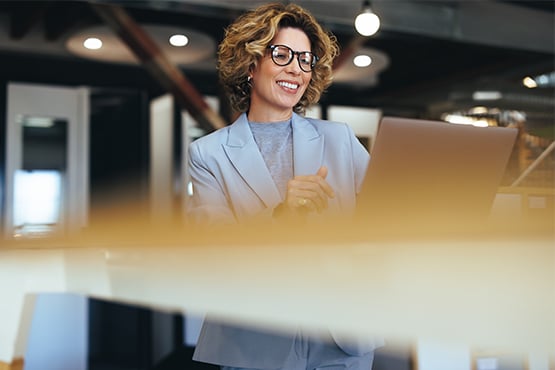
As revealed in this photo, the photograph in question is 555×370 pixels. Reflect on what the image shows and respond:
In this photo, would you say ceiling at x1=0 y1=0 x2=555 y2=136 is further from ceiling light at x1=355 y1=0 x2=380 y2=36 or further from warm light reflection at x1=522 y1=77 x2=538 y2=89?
ceiling light at x1=355 y1=0 x2=380 y2=36

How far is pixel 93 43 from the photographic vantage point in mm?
5773

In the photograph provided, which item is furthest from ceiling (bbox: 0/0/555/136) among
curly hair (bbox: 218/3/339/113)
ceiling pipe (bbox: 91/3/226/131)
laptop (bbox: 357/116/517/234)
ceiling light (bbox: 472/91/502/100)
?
laptop (bbox: 357/116/517/234)

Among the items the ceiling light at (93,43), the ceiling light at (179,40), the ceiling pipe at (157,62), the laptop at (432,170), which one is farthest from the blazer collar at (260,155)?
the ceiling light at (93,43)

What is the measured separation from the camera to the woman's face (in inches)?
38.4

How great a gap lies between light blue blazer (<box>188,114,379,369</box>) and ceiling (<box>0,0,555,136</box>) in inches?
153

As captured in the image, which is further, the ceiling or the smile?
the ceiling

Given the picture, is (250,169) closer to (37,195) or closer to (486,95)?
(37,195)

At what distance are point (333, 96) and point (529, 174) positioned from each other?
18.5 ft

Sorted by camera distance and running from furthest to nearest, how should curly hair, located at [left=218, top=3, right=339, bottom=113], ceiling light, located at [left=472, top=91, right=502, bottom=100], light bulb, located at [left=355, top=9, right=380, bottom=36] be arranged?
ceiling light, located at [left=472, top=91, right=502, bottom=100] < light bulb, located at [left=355, top=9, right=380, bottom=36] < curly hair, located at [left=218, top=3, right=339, bottom=113]

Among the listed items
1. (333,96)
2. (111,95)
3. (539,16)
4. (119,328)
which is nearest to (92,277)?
(119,328)

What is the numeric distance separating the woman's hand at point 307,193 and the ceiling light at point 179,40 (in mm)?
5129

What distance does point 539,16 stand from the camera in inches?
263

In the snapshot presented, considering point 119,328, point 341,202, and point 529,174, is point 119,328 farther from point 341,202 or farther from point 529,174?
point 529,174

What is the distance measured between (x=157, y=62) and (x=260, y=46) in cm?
417
